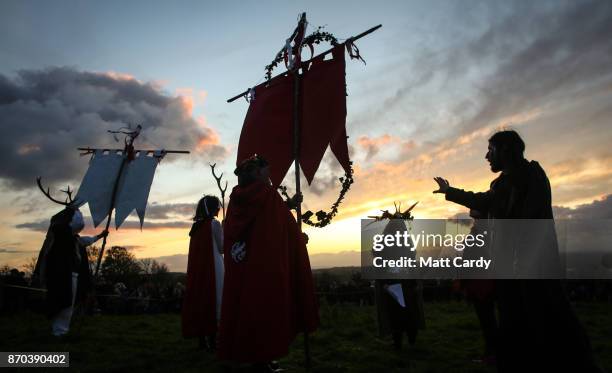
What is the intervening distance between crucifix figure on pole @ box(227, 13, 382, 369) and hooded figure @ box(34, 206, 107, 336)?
455cm

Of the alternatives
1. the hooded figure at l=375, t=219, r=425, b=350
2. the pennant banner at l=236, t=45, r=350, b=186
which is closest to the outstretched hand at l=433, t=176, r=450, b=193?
the pennant banner at l=236, t=45, r=350, b=186

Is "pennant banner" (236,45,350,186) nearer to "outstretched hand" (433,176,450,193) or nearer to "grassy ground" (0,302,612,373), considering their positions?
"outstretched hand" (433,176,450,193)

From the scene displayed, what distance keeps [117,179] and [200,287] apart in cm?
474

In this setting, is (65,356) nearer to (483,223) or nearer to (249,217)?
(249,217)

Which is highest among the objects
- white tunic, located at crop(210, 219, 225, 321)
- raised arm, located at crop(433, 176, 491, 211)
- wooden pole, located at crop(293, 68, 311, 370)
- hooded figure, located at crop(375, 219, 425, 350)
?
wooden pole, located at crop(293, 68, 311, 370)

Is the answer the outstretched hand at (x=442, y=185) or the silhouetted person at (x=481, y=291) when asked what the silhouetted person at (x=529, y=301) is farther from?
the silhouetted person at (x=481, y=291)

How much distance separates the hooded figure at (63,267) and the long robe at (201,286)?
2.85 meters

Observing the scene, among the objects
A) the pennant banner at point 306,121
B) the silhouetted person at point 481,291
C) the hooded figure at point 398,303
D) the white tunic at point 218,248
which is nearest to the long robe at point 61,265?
the white tunic at point 218,248

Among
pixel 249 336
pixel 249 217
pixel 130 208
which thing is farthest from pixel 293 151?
pixel 130 208

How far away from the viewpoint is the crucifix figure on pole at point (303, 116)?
5.89 meters

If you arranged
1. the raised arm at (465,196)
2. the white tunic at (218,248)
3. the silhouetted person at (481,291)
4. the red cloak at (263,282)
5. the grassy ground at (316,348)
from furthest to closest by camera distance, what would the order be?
the white tunic at (218,248) < the grassy ground at (316,348) < the silhouetted person at (481,291) < the red cloak at (263,282) < the raised arm at (465,196)

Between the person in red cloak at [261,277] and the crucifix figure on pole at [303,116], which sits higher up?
the crucifix figure on pole at [303,116]

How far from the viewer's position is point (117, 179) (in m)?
10.4

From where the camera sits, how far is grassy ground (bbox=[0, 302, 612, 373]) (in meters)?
5.62
